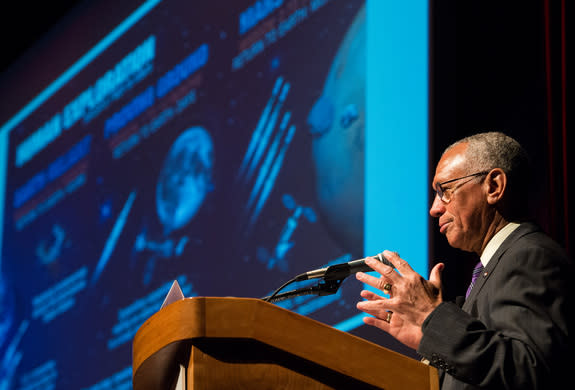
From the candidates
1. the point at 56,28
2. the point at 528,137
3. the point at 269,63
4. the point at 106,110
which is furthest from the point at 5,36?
the point at 528,137

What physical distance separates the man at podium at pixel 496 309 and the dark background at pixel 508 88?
2.78ft

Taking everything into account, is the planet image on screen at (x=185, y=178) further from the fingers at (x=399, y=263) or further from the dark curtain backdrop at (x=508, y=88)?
the fingers at (x=399, y=263)

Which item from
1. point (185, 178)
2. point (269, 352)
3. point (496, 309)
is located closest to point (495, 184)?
point (496, 309)

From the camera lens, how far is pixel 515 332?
165 centimetres

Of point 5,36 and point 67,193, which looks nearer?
point 67,193

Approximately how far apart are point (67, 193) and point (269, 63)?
2.06 m

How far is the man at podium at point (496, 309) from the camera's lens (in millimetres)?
1599

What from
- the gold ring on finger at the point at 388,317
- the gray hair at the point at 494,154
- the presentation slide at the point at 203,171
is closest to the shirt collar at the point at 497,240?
the gray hair at the point at 494,154

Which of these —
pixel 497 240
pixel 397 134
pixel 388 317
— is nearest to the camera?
pixel 388 317

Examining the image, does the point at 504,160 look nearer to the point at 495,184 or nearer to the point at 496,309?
the point at 495,184

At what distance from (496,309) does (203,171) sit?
266 centimetres

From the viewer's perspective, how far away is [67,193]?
5324 millimetres

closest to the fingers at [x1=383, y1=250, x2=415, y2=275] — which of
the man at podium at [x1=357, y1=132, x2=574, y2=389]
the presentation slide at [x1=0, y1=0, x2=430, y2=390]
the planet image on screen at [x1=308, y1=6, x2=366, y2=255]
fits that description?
the man at podium at [x1=357, y1=132, x2=574, y2=389]

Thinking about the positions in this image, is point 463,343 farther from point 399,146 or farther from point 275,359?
point 399,146
